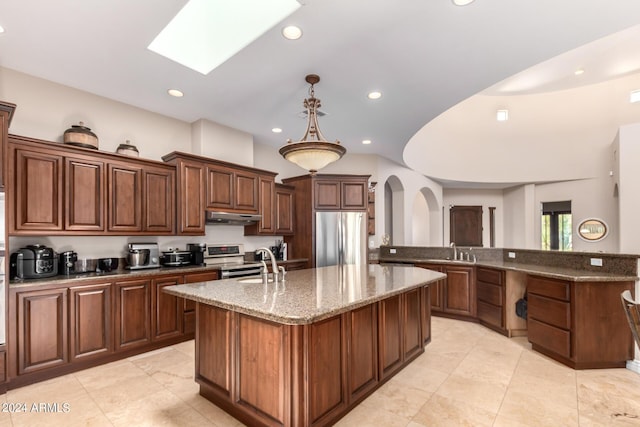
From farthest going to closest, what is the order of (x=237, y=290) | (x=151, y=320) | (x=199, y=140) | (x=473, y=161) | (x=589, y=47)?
(x=473, y=161), (x=589, y=47), (x=199, y=140), (x=151, y=320), (x=237, y=290)

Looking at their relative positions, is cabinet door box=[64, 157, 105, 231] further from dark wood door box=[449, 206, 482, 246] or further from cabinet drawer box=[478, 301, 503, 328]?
dark wood door box=[449, 206, 482, 246]

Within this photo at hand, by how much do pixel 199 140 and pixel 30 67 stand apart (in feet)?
5.86

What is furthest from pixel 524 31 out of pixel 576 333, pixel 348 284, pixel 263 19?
pixel 576 333

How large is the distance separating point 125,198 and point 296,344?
2.78 meters

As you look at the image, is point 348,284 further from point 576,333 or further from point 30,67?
point 30,67

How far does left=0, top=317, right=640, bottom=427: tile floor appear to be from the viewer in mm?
2074

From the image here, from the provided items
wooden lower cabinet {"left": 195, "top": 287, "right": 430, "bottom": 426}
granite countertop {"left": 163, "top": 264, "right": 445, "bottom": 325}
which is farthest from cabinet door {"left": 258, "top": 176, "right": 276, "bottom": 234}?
wooden lower cabinet {"left": 195, "top": 287, "right": 430, "bottom": 426}

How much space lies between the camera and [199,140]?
4301 millimetres

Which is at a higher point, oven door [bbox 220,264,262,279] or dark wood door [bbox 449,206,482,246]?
dark wood door [bbox 449,206,482,246]

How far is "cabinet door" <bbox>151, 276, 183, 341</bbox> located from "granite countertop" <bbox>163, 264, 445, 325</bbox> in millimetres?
1178

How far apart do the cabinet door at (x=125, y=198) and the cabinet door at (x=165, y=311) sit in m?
0.69

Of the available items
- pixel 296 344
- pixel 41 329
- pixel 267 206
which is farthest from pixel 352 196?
pixel 41 329

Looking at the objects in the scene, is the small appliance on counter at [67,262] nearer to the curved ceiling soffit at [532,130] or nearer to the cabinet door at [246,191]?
the cabinet door at [246,191]

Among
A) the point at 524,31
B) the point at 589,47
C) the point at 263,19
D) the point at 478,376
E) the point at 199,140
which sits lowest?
the point at 478,376
